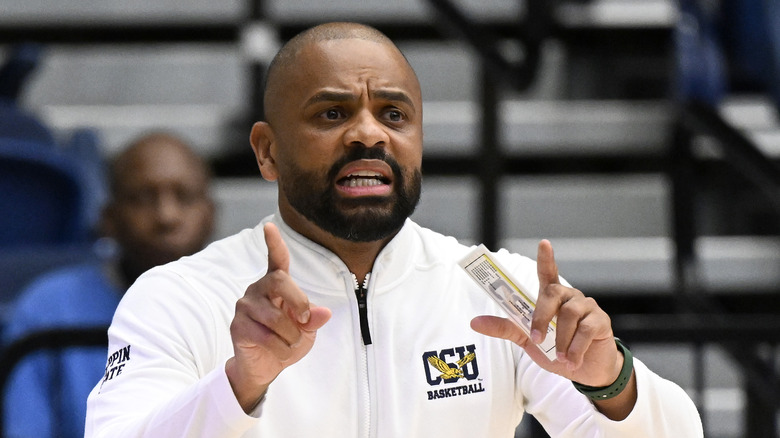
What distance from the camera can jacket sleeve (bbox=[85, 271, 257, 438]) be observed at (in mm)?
1770

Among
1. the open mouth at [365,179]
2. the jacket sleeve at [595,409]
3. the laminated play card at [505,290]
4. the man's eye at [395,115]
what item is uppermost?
the man's eye at [395,115]

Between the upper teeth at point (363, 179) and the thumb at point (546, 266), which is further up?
the upper teeth at point (363, 179)

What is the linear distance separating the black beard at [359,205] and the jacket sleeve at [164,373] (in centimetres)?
23

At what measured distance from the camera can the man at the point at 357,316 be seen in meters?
1.92

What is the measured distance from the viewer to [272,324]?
1699mm

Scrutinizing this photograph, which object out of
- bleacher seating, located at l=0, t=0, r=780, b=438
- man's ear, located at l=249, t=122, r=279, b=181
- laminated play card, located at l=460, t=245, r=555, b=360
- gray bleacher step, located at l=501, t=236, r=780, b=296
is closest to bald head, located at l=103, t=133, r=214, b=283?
bleacher seating, located at l=0, t=0, r=780, b=438

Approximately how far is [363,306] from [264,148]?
338 mm

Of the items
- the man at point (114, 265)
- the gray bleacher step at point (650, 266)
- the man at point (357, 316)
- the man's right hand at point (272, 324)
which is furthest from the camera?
the gray bleacher step at point (650, 266)

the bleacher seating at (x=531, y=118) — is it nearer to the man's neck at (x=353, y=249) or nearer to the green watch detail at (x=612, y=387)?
the man's neck at (x=353, y=249)

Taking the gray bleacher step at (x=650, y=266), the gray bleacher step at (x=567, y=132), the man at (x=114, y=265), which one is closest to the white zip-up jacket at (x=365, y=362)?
the man at (x=114, y=265)

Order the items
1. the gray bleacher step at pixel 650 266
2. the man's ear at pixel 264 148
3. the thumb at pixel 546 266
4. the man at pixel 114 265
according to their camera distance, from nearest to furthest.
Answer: the thumb at pixel 546 266 < the man's ear at pixel 264 148 < the man at pixel 114 265 < the gray bleacher step at pixel 650 266

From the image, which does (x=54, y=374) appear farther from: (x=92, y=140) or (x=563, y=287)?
(x=563, y=287)

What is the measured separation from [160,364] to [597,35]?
146 inches

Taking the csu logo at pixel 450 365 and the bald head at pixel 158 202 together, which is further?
the bald head at pixel 158 202
